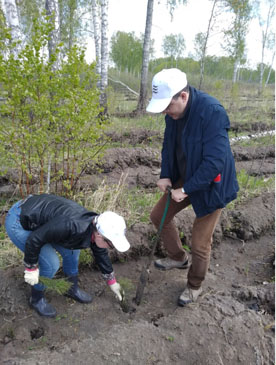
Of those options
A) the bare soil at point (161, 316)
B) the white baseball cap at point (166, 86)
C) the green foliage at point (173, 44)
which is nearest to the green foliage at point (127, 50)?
the green foliage at point (173, 44)

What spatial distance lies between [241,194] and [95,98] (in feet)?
9.96

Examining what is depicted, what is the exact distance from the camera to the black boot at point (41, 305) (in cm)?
249

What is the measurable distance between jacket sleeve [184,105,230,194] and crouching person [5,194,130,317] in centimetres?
73

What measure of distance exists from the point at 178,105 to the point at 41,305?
2082 millimetres

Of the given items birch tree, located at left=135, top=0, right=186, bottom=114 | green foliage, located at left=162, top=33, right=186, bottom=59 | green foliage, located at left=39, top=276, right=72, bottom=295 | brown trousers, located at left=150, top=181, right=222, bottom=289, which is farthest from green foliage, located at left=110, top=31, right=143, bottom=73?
green foliage, located at left=39, top=276, right=72, bottom=295

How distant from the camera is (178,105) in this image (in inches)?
84.0

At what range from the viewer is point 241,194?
4.86 meters

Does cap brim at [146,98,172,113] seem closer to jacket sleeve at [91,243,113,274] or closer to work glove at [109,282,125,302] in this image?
jacket sleeve at [91,243,113,274]

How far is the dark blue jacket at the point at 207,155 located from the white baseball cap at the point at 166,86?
17cm

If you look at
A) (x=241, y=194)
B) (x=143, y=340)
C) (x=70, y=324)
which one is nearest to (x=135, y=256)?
(x=70, y=324)

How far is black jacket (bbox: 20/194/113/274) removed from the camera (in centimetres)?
203

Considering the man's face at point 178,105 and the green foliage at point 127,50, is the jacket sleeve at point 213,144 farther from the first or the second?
the green foliage at point 127,50

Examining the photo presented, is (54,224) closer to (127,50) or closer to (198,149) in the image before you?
(198,149)

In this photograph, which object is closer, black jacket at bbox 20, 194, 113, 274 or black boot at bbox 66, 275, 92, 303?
black jacket at bbox 20, 194, 113, 274
